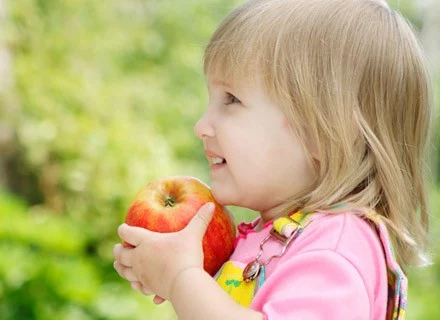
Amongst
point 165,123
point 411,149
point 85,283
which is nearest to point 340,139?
point 411,149

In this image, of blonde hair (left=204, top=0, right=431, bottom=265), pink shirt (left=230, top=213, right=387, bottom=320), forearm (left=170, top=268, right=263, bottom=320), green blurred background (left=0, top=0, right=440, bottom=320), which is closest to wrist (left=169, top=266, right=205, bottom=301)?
forearm (left=170, top=268, right=263, bottom=320)

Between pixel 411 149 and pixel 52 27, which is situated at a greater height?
pixel 411 149

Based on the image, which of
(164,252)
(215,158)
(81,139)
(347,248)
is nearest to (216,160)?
(215,158)

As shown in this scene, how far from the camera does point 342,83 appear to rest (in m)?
1.62

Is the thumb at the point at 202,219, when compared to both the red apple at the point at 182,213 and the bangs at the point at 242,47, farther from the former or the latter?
the bangs at the point at 242,47

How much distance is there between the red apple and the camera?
1648mm

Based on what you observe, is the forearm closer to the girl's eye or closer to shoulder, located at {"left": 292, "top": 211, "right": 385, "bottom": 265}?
shoulder, located at {"left": 292, "top": 211, "right": 385, "bottom": 265}

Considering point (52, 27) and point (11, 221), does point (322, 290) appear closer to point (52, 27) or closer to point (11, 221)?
point (11, 221)

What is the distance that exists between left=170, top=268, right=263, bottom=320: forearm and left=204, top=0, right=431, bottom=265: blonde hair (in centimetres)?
24

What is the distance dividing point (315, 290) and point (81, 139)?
4.17 metres

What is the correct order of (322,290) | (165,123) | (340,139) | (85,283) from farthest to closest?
1. (165,123)
2. (85,283)
3. (340,139)
4. (322,290)

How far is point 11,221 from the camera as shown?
4.94m

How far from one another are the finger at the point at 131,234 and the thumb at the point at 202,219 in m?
0.10

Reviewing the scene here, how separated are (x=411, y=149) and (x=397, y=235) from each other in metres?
0.17
